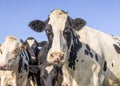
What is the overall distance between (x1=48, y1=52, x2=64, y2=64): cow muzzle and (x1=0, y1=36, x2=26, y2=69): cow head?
9.06 ft

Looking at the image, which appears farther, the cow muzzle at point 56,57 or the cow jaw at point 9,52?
the cow jaw at point 9,52

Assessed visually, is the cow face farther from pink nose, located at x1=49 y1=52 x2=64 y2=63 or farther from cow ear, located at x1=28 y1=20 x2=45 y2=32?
pink nose, located at x1=49 y1=52 x2=64 y2=63

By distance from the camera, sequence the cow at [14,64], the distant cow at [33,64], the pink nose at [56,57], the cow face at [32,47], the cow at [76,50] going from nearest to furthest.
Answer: the pink nose at [56,57] < the cow at [76,50] < the cow at [14,64] < the distant cow at [33,64] < the cow face at [32,47]

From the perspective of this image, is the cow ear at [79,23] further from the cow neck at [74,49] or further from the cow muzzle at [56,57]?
the cow muzzle at [56,57]

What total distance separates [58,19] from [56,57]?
1.37 meters

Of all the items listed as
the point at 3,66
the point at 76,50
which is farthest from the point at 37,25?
the point at 3,66

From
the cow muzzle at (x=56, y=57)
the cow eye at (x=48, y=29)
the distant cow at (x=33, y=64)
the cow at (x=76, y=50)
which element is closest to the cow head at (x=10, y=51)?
the distant cow at (x=33, y=64)

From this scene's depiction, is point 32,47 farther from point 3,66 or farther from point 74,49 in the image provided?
point 74,49

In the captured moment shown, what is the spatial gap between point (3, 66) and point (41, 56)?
4.97 ft

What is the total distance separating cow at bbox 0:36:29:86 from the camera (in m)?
11.3

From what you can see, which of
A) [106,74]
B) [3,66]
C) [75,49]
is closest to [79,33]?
[75,49]

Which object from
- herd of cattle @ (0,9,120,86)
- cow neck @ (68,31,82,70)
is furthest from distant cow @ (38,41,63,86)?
cow neck @ (68,31,82,70)

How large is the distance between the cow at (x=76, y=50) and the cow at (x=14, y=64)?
1855 mm

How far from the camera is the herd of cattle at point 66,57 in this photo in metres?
8.91
